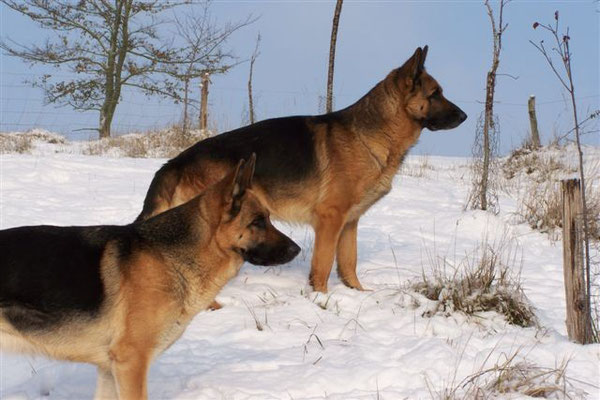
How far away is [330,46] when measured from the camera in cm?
1359

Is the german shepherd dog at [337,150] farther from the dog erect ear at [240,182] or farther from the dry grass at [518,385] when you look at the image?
the dry grass at [518,385]

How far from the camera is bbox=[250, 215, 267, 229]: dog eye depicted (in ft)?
12.7

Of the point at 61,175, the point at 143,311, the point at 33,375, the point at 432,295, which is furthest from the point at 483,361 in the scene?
the point at 61,175

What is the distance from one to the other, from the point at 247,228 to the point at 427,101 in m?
3.15

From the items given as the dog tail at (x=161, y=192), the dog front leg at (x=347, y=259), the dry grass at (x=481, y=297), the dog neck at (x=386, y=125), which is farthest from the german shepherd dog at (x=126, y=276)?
the dog front leg at (x=347, y=259)

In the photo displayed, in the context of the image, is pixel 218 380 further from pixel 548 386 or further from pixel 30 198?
pixel 30 198

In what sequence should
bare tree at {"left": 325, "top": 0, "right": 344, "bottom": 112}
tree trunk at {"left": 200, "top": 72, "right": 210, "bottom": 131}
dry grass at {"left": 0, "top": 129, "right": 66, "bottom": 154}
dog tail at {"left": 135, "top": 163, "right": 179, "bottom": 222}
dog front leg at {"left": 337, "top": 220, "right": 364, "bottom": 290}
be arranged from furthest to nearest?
tree trunk at {"left": 200, "top": 72, "right": 210, "bottom": 131} < dry grass at {"left": 0, "top": 129, "right": 66, "bottom": 154} < bare tree at {"left": 325, "top": 0, "right": 344, "bottom": 112} < dog front leg at {"left": 337, "top": 220, "right": 364, "bottom": 290} < dog tail at {"left": 135, "top": 163, "right": 179, "bottom": 222}

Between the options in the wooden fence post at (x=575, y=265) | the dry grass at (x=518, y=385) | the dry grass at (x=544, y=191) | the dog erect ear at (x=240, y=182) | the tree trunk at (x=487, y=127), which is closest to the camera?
the dog erect ear at (x=240, y=182)

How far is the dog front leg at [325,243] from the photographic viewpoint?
6191 mm

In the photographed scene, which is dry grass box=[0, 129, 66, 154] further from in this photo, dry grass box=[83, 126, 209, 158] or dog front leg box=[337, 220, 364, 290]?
dog front leg box=[337, 220, 364, 290]

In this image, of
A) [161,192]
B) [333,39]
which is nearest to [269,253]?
[161,192]

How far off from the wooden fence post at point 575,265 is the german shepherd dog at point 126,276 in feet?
7.52

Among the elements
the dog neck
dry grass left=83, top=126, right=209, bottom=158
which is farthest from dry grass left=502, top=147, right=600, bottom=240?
dry grass left=83, top=126, right=209, bottom=158

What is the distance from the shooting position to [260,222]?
3.88 m
